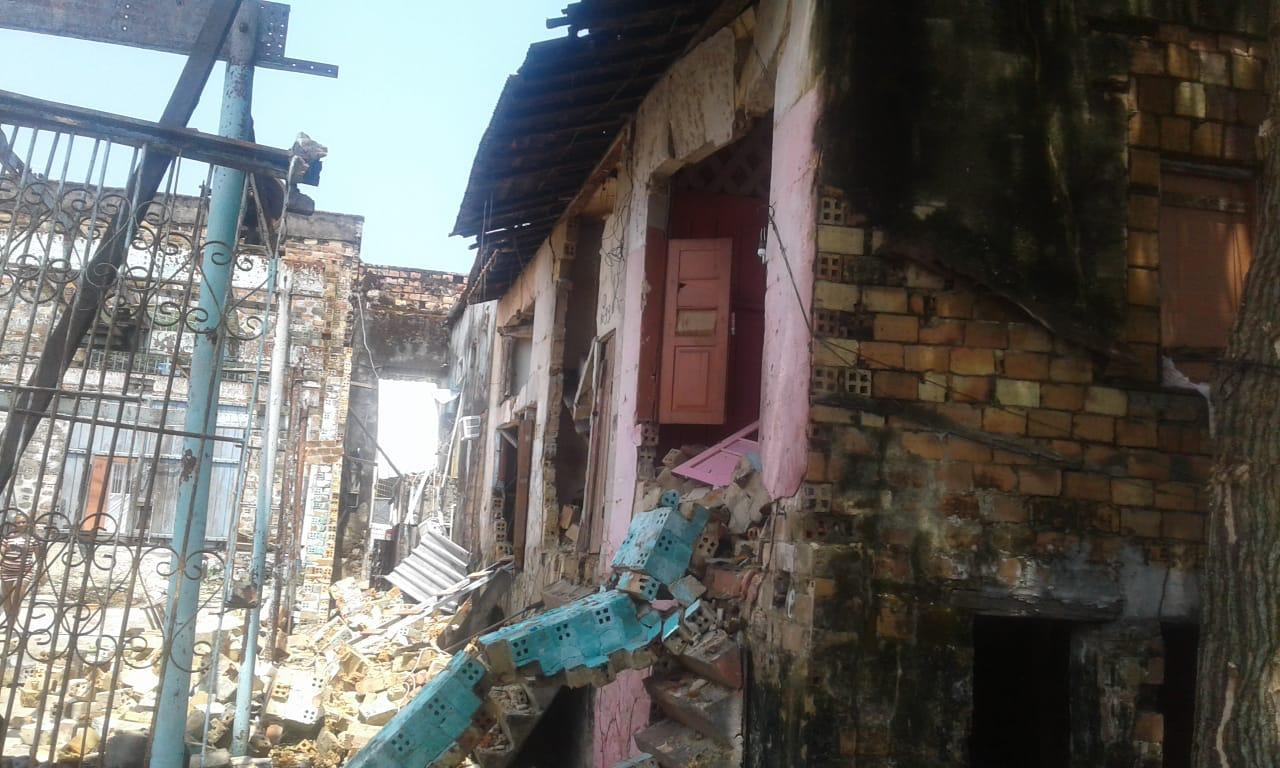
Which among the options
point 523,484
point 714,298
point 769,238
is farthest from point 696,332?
point 523,484

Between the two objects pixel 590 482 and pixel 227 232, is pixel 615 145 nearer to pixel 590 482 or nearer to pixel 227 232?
pixel 590 482

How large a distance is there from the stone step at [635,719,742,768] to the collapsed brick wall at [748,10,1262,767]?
8.0 inches

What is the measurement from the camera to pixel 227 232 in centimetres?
492

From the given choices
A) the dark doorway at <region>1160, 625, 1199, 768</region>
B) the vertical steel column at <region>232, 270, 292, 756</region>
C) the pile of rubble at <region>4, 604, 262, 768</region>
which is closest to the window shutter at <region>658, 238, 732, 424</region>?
the dark doorway at <region>1160, 625, 1199, 768</region>

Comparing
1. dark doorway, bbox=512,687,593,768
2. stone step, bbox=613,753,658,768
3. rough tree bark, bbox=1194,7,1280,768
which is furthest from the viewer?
dark doorway, bbox=512,687,593,768

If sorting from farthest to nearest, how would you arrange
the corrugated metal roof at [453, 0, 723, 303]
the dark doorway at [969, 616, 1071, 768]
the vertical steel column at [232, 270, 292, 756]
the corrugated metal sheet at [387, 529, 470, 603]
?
the corrugated metal sheet at [387, 529, 470, 603], the vertical steel column at [232, 270, 292, 756], the corrugated metal roof at [453, 0, 723, 303], the dark doorway at [969, 616, 1071, 768]

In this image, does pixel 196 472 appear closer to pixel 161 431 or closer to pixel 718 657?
pixel 161 431

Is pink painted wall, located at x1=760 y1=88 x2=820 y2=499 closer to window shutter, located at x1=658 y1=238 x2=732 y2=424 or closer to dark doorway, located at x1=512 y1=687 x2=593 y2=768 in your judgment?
window shutter, located at x1=658 y1=238 x2=732 y2=424

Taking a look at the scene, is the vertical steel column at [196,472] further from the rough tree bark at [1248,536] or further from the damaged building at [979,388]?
the rough tree bark at [1248,536]

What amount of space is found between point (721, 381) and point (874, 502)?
2.51m

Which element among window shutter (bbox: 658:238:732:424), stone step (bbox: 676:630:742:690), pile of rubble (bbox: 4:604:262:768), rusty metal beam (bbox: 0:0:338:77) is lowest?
pile of rubble (bbox: 4:604:262:768)

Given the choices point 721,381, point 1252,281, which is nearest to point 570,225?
point 721,381

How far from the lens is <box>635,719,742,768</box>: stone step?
4.74m

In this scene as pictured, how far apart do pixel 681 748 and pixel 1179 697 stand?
9.20ft
